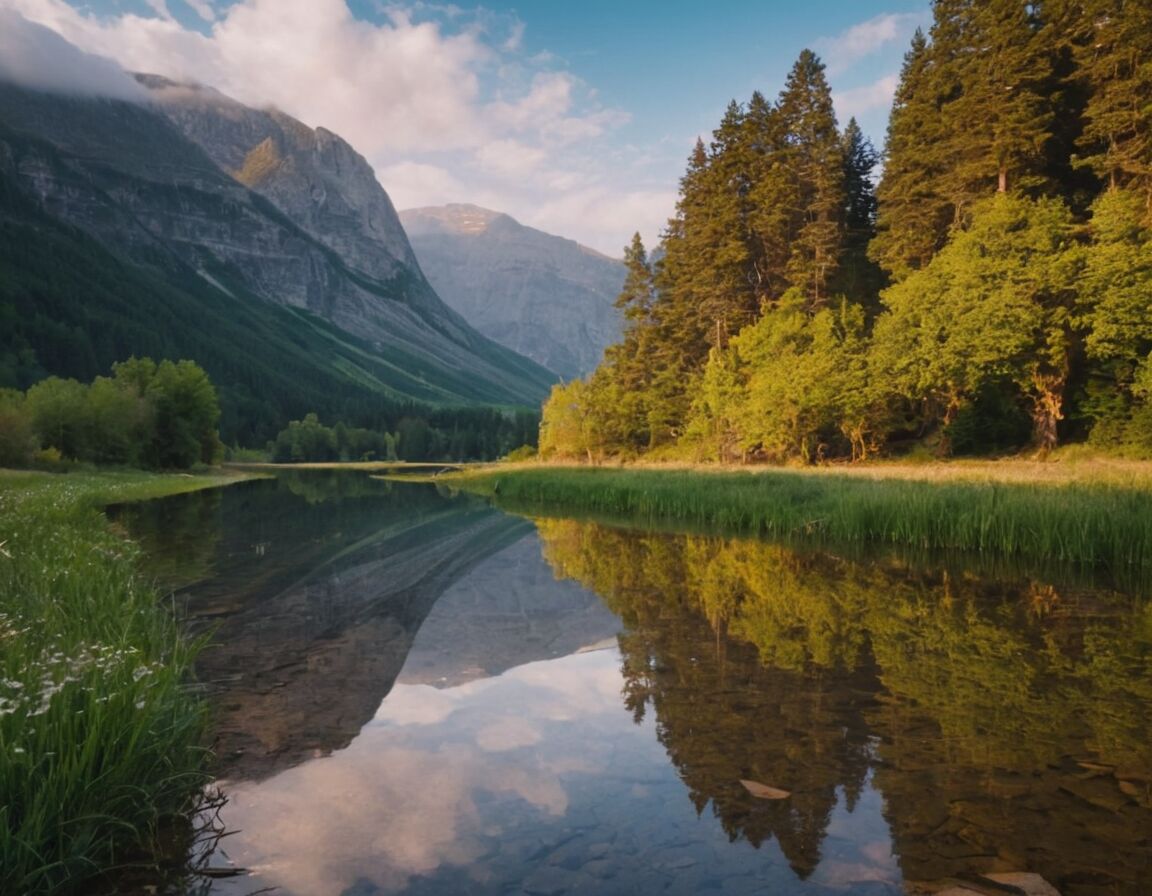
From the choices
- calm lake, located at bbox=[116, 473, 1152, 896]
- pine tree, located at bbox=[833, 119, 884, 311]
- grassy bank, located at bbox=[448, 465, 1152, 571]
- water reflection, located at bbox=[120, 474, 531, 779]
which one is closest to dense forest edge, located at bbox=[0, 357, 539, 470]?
water reflection, located at bbox=[120, 474, 531, 779]

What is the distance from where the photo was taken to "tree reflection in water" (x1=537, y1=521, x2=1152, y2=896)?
4.93 meters

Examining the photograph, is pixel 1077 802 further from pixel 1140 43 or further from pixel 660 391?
pixel 660 391

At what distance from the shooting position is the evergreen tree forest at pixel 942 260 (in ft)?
107

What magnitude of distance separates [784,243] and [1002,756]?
161ft

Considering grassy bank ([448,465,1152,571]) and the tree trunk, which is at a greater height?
the tree trunk

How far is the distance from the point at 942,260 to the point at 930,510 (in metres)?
23.1

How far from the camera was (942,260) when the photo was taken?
3738 centimetres

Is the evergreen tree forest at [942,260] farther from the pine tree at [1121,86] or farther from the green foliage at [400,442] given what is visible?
the green foliage at [400,442]

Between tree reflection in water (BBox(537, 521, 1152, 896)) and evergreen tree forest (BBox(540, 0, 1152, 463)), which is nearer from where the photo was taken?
tree reflection in water (BBox(537, 521, 1152, 896))

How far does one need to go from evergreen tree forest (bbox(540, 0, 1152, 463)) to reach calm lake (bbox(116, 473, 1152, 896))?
23.1 meters

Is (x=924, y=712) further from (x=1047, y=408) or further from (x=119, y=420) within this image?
(x=119, y=420)

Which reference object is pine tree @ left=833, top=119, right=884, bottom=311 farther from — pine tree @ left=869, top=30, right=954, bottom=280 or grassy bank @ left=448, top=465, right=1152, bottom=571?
grassy bank @ left=448, top=465, right=1152, bottom=571

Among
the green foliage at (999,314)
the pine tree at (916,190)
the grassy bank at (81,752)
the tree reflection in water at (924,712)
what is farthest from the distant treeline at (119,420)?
the pine tree at (916,190)

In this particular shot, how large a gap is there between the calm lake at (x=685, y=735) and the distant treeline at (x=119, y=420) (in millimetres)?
51537
